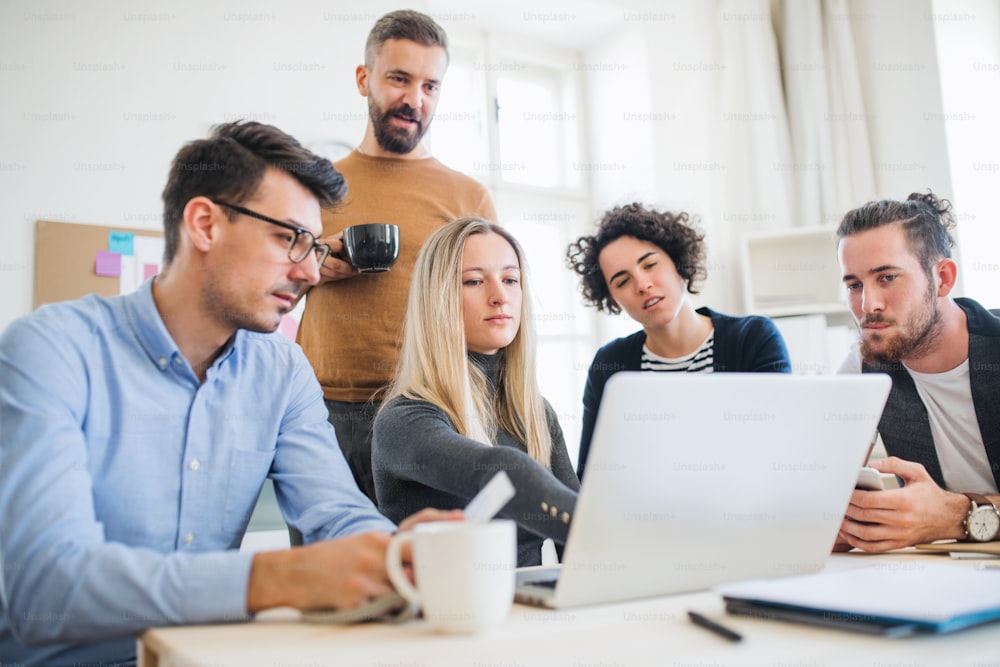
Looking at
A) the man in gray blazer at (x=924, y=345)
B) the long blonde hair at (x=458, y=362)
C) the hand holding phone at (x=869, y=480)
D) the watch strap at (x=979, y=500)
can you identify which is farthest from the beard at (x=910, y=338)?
the long blonde hair at (x=458, y=362)

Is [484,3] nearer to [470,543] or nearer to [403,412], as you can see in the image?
[403,412]

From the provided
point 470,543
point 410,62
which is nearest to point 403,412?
point 470,543

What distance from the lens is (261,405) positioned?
125 centimetres

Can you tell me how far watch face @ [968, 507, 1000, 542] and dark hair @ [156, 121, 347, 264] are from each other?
45.6 inches

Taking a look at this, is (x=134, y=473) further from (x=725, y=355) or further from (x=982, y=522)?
(x=725, y=355)

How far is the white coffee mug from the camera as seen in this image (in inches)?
29.1

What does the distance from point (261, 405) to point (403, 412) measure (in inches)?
11.9

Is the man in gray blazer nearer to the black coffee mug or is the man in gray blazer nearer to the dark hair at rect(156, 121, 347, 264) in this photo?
the black coffee mug

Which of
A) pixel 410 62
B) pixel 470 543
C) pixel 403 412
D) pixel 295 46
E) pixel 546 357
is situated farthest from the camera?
pixel 546 357

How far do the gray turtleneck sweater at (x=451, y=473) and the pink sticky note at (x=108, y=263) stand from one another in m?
1.60

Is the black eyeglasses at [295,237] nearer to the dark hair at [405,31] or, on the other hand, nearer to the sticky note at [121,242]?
the dark hair at [405,31]

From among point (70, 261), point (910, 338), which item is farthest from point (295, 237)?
point (70, 261)

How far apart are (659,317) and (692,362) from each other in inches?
6.1

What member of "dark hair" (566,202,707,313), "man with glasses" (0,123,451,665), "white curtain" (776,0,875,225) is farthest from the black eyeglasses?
"white curtain" (776,0,875,225)
